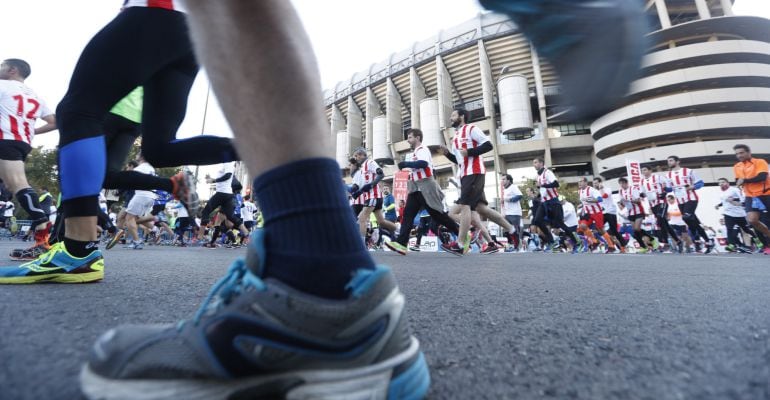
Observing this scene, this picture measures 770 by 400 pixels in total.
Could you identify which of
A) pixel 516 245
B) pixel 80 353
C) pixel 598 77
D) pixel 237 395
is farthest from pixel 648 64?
pixel 516 245

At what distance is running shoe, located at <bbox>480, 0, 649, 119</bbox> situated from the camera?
0.47m

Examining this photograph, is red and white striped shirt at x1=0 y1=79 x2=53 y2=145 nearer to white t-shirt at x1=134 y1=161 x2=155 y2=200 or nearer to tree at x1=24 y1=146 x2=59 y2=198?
white t-shirt at x1=134 y1=161 x2=155 y2=200

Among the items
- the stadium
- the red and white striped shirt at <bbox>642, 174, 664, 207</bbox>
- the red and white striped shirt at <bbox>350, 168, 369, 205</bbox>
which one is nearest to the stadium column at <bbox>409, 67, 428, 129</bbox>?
the stadium

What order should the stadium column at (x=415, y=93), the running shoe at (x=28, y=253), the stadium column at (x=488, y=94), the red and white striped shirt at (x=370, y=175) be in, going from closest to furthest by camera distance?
the running shoe at (x=28, y=253)
the red and white striped shirt at (x=370, y=175)
the stadium column at (x=488, y=94)
the stadium column at (x=415, y=93)

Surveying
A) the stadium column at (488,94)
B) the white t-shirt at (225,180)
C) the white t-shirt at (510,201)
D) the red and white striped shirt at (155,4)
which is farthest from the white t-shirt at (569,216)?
the stadium column at (488,94)

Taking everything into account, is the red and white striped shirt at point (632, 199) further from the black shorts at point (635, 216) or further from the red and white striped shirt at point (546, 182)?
the red and white striped shirt at point (546, 182)

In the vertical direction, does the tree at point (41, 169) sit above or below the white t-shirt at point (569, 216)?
above

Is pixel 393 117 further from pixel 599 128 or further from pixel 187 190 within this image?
pixel 187 190

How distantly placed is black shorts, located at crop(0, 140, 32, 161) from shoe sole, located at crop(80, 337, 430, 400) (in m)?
3.72

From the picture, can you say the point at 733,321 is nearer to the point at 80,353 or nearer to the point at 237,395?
the point at 237,395

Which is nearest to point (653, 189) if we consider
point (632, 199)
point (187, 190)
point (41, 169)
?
point (632, 199)

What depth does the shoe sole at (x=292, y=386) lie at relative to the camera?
0.42 m

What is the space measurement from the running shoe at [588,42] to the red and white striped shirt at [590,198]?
936cm

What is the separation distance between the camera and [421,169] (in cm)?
514
